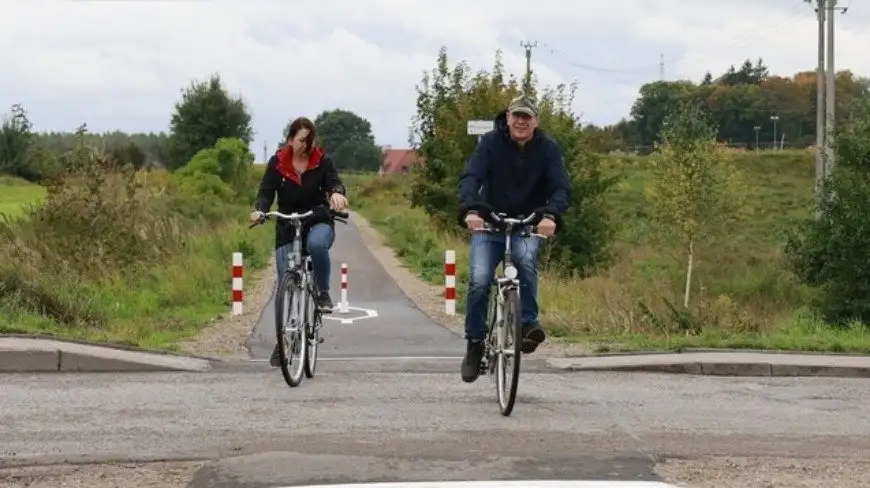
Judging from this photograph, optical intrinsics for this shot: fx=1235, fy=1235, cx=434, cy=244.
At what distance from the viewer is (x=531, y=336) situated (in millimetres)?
7496

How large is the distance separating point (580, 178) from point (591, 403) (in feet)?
70.4

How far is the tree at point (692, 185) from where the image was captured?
3562 cm

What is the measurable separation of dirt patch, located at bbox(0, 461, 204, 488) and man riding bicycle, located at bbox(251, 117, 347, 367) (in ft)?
11.8

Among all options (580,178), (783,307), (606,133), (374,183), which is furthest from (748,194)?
(374,183)

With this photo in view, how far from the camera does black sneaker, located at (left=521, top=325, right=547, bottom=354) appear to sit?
7480mm

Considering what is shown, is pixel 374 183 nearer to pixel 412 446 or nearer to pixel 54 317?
pixel 54 317

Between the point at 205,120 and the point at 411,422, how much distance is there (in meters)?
70.3

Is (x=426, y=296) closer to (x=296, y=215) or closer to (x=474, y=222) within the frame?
(x=296, y=215)

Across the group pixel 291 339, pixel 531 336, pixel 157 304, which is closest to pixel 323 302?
pixel 291 339

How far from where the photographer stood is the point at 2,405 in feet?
24.6

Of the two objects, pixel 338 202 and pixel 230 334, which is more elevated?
pixel 338 202

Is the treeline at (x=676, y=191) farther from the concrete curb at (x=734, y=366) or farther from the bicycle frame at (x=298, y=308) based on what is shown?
the bicycle frame at (x=298, y=308)

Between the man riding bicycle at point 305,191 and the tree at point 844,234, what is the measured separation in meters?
13.3

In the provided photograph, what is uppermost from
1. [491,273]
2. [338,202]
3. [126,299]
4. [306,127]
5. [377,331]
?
[306,127]
